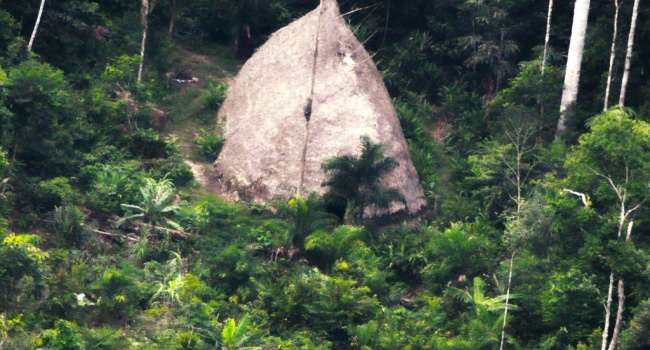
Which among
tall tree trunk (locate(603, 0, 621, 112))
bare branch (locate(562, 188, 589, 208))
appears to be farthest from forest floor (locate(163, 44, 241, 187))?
tall tree trunk (locate(603, 0, 621, 112))

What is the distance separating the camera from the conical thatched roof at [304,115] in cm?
2702

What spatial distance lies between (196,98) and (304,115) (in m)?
4.32

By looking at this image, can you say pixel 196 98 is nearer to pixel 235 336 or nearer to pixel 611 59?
pixel 611 59

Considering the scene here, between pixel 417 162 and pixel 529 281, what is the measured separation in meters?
5.98

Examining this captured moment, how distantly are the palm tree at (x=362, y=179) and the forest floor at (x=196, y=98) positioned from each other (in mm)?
3454

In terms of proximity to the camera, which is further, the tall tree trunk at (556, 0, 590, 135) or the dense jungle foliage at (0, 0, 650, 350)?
the tall tree trunk at (556, 0, 590, 135)

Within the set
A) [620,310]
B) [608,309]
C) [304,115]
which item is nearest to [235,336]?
[608,309]

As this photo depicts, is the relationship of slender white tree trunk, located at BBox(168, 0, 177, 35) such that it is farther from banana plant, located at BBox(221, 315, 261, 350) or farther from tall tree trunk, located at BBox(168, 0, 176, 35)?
banana plant, located at BBox(221, 315, 261, 350)

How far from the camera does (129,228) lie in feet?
82.0

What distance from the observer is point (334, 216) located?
2564cm

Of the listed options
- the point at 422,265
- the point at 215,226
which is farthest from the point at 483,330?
the point at 215,226

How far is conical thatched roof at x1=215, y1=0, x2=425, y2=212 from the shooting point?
1064 inches

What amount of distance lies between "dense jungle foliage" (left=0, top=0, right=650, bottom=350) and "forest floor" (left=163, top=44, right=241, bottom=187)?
0.25 ft

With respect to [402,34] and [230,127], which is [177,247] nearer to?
[230,127]
